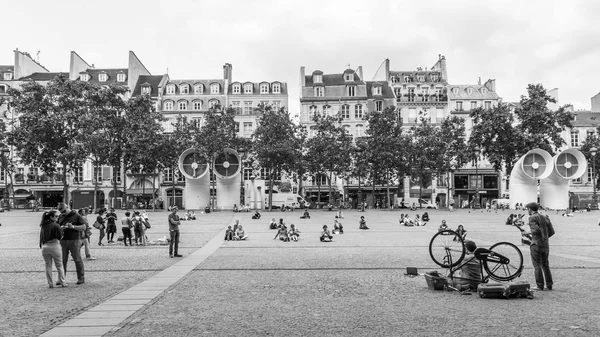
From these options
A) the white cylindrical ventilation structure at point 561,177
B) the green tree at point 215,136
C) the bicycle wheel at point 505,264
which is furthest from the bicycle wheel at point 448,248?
the white cylindrical ventilation structure at point 561,177

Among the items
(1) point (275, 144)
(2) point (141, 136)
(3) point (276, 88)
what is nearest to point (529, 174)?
(1) point (275, 144)

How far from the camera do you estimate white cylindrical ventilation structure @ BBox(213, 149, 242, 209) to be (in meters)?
59.6

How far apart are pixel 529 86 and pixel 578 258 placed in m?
54.9

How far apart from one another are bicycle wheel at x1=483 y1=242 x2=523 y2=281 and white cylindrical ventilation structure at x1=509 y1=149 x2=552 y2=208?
49801 mm

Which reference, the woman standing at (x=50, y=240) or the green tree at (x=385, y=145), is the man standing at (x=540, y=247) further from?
the green tree at (x=385, y=145)

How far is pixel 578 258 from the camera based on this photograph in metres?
16.0

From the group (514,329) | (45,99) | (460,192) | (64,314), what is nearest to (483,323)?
(514,329)

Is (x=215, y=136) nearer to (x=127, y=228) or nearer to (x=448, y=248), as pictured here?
(x=127, y=228)

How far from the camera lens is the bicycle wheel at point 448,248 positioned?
10.9 meters

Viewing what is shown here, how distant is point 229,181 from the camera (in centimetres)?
5966

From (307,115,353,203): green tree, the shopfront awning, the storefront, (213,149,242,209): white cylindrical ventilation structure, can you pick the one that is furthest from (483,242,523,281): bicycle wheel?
the shopfront awning

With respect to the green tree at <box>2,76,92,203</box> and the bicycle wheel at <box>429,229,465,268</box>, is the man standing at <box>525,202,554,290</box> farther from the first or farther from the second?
the green tree at <box>2,76,92,203</box>

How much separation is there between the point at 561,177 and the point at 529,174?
3.71m

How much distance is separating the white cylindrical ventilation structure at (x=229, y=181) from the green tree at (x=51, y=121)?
15.6 m
